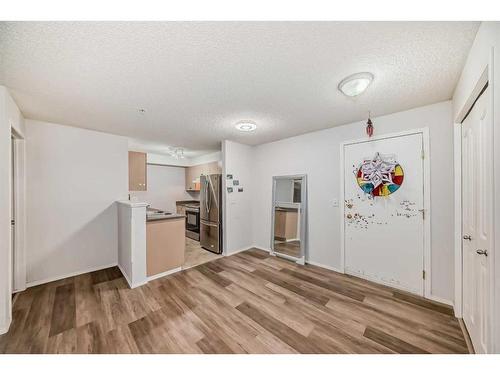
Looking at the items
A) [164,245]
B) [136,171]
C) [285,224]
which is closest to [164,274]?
[164,245]

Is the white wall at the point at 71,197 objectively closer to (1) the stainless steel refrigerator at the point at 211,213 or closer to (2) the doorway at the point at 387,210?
(1) the stainless steel refrigerator at the point at 211,213

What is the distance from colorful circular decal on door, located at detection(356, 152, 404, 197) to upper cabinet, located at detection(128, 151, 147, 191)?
383cm

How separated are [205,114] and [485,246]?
113 inches

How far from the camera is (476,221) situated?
4.85 feet

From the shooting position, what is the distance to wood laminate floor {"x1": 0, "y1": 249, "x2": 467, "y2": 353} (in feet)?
5.05

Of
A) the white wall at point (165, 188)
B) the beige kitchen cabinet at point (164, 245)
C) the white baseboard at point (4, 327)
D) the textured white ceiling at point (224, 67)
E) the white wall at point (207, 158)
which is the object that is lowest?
the white baseboard at point (4, 327)

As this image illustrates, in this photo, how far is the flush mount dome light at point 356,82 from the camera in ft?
5.24

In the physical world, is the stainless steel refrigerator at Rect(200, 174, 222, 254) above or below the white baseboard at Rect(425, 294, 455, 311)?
above

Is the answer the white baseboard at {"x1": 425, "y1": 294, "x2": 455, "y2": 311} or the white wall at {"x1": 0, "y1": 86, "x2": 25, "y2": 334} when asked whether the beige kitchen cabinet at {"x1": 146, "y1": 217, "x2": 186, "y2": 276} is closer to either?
the white wall at {"x1": 0, "y1": 86, "x2": 25, "y2": 334}

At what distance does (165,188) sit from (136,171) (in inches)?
92.6

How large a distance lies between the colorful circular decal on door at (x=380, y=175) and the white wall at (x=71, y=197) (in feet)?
13.2

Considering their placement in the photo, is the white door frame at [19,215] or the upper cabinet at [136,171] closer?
the white door frame at [19,215]

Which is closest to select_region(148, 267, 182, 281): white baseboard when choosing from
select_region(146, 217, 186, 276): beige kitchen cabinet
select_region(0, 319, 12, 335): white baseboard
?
select_region(146, 217, 186, 276): beige kitchen cabinet

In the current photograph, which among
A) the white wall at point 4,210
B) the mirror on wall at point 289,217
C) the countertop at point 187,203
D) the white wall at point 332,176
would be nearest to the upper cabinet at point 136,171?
the white wall at point 4,210
